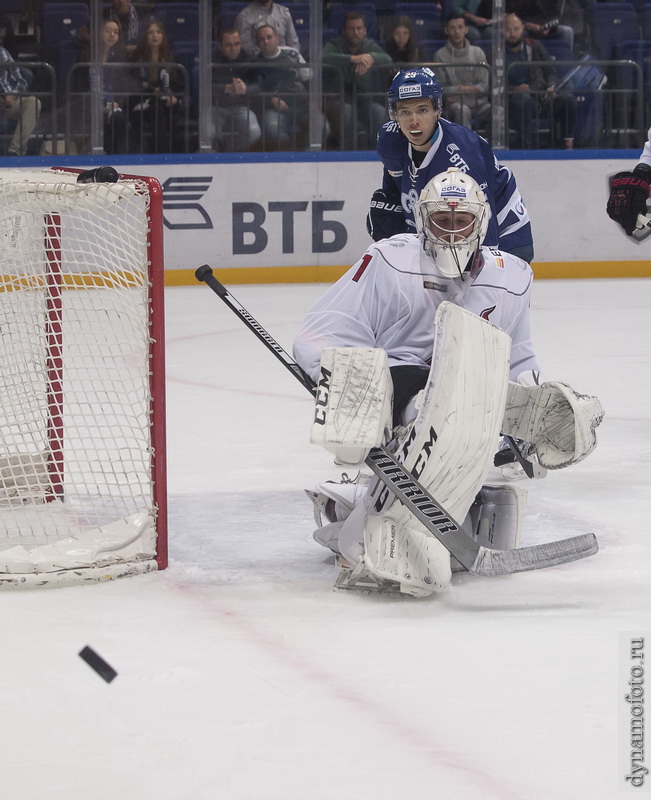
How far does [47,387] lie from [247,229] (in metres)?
4.38

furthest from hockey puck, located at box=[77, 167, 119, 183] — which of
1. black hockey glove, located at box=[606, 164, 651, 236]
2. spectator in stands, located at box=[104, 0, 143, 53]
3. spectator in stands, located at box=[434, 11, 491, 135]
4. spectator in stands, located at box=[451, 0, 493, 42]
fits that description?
spectator in stands, located at box=[451, 0, 493, 42]

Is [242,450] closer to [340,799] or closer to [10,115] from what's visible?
[340,799]

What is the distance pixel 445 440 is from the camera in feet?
7.33

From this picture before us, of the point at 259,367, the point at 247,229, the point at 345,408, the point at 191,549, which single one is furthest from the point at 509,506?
the point at 247,229

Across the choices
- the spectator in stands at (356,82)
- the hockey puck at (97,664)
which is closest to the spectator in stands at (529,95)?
the spectator in stands at (356,82)

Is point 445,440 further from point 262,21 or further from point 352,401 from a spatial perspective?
point 262,21

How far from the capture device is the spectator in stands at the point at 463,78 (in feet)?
23.6

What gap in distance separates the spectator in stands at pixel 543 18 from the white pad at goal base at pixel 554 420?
5.42 meters

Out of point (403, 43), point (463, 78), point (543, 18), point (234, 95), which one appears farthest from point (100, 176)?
point (543, 18)

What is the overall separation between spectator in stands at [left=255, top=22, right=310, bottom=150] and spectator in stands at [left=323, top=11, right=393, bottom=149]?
0.15m

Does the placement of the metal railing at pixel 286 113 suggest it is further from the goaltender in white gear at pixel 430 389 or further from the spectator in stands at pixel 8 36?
the goaltender in white gear at pixel 430 389

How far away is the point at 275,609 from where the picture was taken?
88.5 inches

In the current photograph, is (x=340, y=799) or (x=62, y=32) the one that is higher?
(x=62, y=32)

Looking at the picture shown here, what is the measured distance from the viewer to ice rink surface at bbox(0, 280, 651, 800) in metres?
1.61
